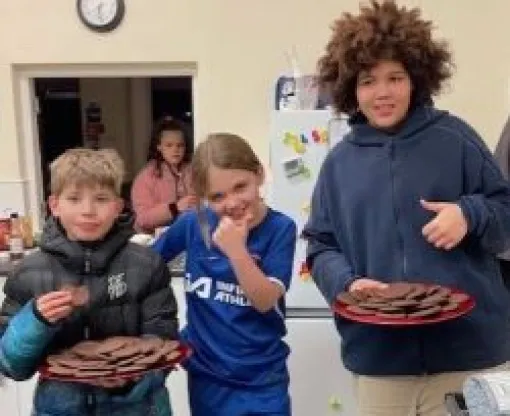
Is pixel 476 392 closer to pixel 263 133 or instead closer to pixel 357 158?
pixel 357 158

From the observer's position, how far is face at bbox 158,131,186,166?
3225 millimetres

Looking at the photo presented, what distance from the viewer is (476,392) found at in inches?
35.5

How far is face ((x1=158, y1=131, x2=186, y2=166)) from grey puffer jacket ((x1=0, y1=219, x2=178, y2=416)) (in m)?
1.76

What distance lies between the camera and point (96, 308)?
143 centimetres

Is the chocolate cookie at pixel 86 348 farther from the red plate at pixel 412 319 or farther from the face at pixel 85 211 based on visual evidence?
the red plate at pixel 412 319

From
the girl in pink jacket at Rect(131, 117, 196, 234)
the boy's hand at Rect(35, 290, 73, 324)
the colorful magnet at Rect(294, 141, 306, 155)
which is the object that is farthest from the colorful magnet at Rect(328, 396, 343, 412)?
the boy's hand at Rect(35, 290, 73, 324)

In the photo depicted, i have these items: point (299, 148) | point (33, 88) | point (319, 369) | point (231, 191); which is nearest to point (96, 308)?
point (231, 191)

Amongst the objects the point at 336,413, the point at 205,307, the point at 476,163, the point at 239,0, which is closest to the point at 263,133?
the point at 239,0

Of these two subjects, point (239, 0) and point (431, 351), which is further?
point (239, 0)

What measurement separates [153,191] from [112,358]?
6.57ft

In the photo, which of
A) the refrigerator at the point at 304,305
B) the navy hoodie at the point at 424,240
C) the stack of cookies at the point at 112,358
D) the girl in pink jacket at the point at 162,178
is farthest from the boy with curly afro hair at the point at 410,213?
the girl in pink jacket at the point at 162,178

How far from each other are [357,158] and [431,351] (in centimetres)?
41

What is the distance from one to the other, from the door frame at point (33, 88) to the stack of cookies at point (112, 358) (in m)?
2.07

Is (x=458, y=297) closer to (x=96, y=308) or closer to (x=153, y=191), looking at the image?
(x=96, y=308)
